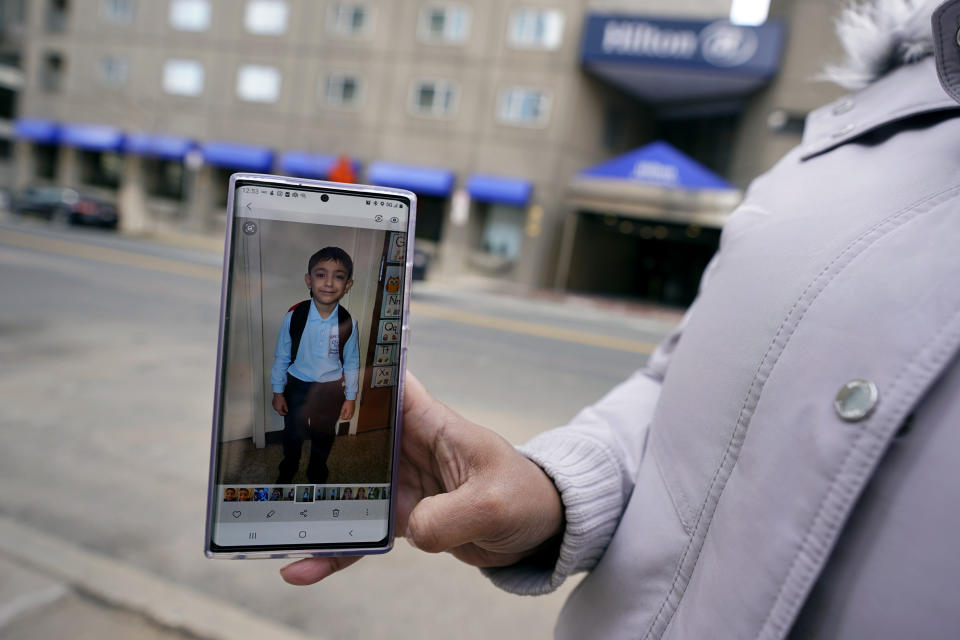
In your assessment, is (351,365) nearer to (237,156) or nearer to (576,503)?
(576,503)

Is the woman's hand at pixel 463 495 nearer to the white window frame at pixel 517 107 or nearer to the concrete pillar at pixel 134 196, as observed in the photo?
the white window frame at pixel 517 107

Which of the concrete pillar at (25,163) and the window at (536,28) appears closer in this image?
the window at (536,28)

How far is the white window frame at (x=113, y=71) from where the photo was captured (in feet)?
86.1

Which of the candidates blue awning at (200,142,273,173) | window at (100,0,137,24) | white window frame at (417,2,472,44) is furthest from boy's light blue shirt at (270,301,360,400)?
window at (100,0,137,24)

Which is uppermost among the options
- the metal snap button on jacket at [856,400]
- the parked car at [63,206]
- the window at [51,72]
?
the window at [51,72]

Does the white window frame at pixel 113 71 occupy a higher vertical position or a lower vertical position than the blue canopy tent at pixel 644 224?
higher

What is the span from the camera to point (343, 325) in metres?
1.17

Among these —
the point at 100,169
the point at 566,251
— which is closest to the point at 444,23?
the point at 566,251

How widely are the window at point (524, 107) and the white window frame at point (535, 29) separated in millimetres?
1421

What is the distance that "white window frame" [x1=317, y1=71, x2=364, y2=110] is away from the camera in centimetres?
2300

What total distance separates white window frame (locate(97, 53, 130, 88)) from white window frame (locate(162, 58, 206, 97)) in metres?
2.05

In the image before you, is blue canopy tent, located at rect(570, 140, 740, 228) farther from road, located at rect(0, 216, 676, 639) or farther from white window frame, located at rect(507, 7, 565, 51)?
road, located at rect(0, 216, 676, 639)

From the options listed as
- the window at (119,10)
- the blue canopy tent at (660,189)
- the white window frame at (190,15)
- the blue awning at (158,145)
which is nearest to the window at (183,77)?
the white window frame at (190,15)

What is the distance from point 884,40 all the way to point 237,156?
2536 cm
